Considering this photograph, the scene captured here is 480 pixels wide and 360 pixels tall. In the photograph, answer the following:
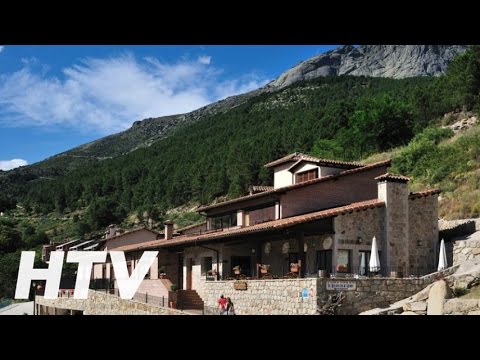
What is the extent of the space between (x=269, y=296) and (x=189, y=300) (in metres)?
6.04

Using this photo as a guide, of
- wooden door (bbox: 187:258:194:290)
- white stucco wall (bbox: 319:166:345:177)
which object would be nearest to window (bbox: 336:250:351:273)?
white stucco wall (bbox: 319:166:345:177)

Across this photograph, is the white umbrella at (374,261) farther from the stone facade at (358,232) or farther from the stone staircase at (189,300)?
the stone staircase at (189,300)

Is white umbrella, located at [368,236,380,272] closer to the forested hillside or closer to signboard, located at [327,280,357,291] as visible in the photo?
signboard, located at [327,280,357,291]

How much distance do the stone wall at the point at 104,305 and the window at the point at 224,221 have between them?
5.31 metres

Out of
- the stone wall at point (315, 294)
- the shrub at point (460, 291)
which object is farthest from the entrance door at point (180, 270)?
the shrub at point (460, 291)

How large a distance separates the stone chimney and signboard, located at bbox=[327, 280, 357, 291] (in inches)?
138

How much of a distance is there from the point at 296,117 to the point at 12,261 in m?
29.0

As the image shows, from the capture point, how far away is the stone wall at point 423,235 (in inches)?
812

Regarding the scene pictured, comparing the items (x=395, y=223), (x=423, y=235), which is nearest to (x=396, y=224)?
(x=395, y=223)

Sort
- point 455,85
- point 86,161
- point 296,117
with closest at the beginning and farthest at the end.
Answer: point 455,85, point 296,117, point 86,161

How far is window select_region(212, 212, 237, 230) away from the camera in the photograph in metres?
26.1

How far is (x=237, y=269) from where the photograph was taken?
68.9 ft
